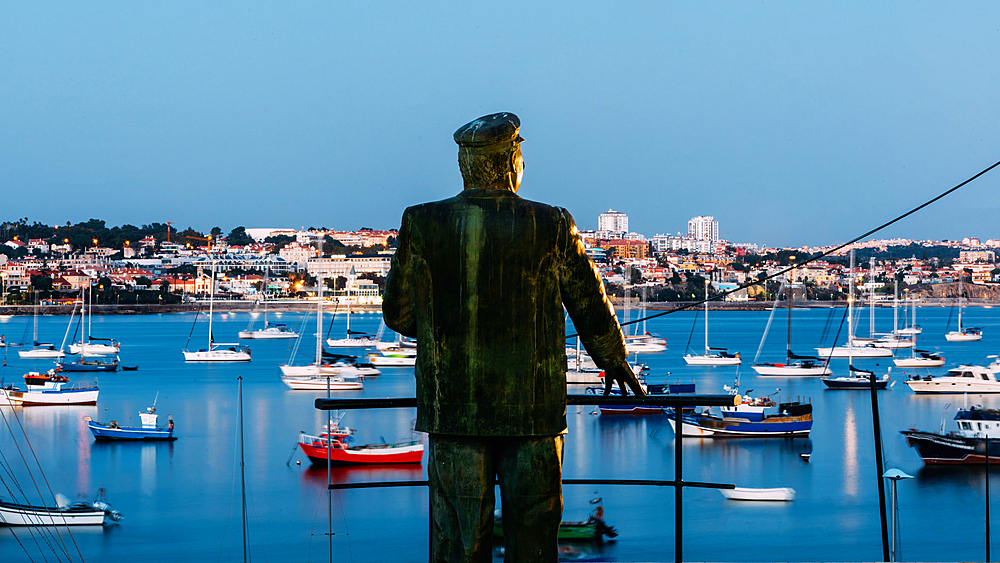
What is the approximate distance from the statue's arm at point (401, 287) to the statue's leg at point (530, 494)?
0.34m

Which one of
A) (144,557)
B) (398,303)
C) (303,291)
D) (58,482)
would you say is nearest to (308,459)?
(58,482)

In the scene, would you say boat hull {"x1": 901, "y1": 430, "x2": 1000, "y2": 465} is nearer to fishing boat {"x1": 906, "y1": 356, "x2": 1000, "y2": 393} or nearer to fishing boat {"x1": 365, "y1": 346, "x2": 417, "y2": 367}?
fishing boat {"x1": 906, "y1": 356, "x2": 1000, "y2": 393}

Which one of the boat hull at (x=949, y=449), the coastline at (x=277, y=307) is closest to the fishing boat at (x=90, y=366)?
the boat hull at (x=949, y=449)

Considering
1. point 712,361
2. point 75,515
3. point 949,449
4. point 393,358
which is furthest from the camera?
point 712,361

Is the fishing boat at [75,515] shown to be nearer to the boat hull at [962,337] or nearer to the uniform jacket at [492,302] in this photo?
the uniform jacket at [492,302]

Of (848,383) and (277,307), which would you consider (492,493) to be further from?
(277,307)

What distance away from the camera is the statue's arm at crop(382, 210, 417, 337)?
2.06 m

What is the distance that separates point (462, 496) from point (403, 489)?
1191 inches

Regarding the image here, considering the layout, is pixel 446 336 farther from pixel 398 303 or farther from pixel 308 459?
pixel 308 459

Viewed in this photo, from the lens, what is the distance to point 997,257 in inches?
5935

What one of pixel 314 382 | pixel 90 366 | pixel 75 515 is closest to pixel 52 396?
pixel 314 382

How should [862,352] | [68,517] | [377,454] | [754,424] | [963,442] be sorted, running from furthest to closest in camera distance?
[862,352], [754,424], [963,442], [377,454], [68,517]

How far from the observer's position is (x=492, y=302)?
6.51 feet

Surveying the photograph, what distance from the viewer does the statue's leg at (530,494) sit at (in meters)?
2.05
